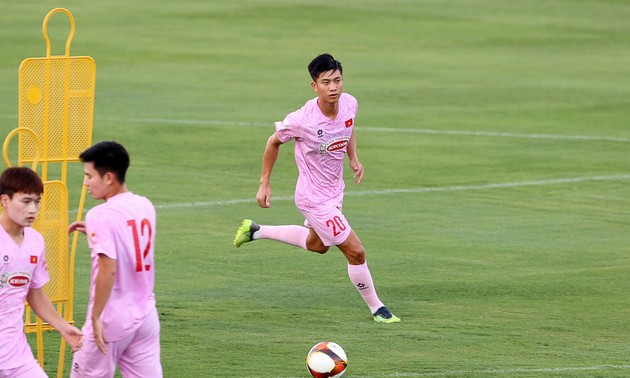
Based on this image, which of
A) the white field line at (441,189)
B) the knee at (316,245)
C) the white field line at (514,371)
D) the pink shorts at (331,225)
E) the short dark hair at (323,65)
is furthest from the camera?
the white field line at (441,189)

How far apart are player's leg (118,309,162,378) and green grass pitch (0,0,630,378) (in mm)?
2346

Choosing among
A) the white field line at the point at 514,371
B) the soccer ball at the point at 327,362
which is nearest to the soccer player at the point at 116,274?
the soccer ball at the point at 327,362

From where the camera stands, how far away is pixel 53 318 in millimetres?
7695

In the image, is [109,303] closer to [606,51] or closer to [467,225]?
[467,225]

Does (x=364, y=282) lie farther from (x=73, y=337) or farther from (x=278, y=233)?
(x=73, y=337)

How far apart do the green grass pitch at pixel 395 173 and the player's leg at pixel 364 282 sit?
0.54 feet

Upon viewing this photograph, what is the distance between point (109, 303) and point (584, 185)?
483 inches

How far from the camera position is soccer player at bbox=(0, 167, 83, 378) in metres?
7.56

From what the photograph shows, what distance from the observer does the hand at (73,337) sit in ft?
24.8

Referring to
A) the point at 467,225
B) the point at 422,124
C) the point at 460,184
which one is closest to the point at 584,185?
the point at 460,184

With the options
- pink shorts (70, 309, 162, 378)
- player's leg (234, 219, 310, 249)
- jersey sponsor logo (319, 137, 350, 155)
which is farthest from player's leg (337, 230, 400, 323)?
pink shorts (70, 309, 162, 378)

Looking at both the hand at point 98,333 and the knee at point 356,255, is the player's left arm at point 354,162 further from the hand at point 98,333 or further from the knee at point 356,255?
the hand at point 98,333

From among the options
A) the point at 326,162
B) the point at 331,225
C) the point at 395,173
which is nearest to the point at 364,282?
the point at 331,225

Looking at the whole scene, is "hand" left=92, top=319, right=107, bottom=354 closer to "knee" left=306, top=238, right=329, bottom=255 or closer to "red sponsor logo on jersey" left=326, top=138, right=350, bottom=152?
"red sponsor logo on jersey" left=326, top=138, right=350, bottom=152
